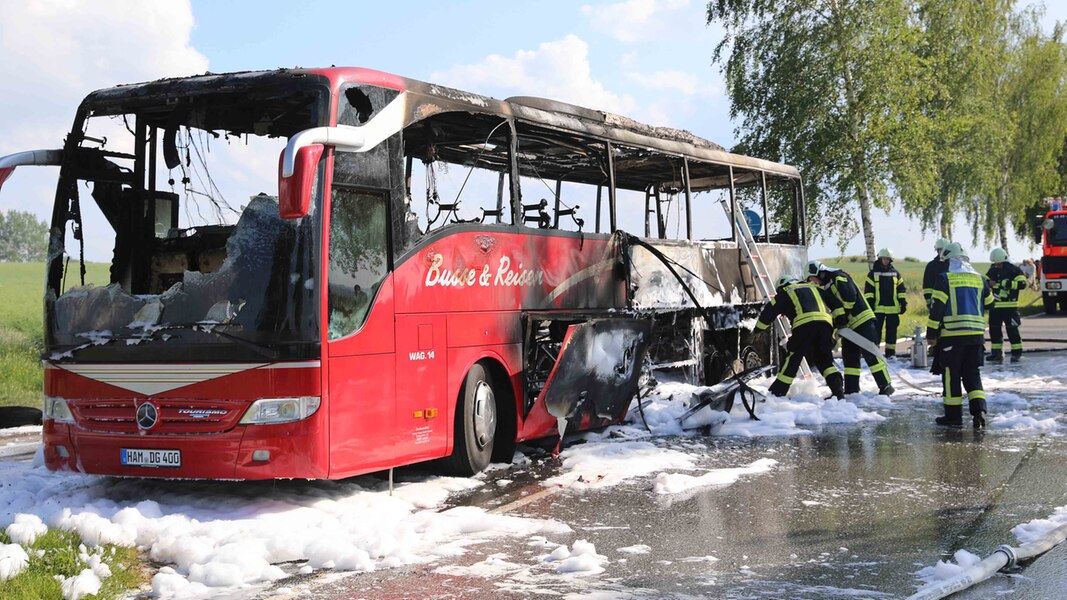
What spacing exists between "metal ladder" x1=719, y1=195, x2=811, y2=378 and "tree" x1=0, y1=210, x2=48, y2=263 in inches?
3090

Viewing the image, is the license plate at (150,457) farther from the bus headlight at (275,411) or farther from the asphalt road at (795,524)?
the asphalt road at (795,524)

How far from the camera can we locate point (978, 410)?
11867 millimetres

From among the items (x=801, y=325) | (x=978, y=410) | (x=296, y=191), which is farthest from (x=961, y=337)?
(x=296, y=191)

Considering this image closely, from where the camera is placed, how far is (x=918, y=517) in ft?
24.3

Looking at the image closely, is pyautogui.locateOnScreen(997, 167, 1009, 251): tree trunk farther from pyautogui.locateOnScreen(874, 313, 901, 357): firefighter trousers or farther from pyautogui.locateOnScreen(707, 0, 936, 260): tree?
pyautogui.locateOnScreen(874, 313, 901, 357): firefighter trousers

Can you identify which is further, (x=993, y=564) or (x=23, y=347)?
(x=23, y=347)

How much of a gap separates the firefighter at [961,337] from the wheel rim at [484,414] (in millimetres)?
5570

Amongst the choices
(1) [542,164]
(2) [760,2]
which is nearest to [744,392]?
(1) [542,164]

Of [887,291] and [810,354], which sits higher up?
[887,291]

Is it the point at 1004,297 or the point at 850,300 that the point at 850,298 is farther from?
the point at 1004,297

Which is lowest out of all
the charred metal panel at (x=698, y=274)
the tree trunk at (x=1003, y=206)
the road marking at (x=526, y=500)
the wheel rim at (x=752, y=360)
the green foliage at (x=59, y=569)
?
the road marking at (x=526, y=500)

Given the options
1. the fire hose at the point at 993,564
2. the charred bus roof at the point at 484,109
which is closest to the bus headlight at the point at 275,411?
the charred bus roof at the point at 484,109

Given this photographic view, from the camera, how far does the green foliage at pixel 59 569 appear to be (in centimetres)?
548

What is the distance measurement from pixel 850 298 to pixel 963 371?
3.09 metres
